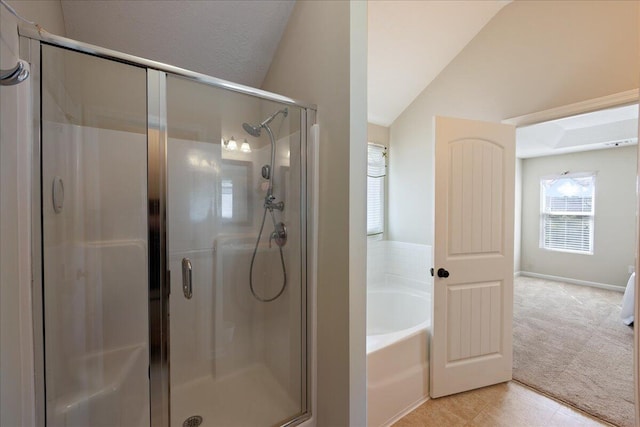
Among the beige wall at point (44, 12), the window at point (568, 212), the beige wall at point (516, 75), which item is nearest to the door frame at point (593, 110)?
the beige wall at point (516, 75)

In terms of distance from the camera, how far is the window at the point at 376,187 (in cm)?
292

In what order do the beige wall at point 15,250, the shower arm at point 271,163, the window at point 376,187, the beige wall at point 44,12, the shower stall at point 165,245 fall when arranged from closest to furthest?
1. the beige wall at point 15,250
2. the beige wall at point 44,12
3. the shower stall at point 165,245
4. the shower arm at point 271,163
5. the window at point 376,187

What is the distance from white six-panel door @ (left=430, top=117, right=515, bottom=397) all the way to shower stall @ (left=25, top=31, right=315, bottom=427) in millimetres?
1043

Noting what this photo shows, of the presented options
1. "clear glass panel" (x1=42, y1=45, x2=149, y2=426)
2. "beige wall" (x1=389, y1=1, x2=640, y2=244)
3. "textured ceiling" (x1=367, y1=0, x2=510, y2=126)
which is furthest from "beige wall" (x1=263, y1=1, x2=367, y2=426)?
"beige wall" (x1=389, y1=1, x2=640, y2=244)

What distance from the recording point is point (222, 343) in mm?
1710

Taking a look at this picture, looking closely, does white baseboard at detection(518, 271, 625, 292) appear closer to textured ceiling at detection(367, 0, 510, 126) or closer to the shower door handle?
textured ceiling at detection(367, 0, 510, 126)

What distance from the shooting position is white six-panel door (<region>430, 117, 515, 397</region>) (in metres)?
1.87

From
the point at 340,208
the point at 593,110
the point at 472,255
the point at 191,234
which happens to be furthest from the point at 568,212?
the point at 191,234

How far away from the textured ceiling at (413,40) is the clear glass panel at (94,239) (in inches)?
76.3

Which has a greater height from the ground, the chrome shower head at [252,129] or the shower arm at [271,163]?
the chrome shower head at [252,129]

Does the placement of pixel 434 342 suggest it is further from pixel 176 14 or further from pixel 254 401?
pixel 176 14

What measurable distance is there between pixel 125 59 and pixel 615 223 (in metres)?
6.55

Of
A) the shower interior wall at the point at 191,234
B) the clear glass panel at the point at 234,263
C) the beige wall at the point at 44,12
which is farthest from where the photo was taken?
the clear glass panel at the point at 234,263

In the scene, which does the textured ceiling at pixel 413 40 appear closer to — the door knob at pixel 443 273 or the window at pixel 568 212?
the door knob at pixel 443 273
